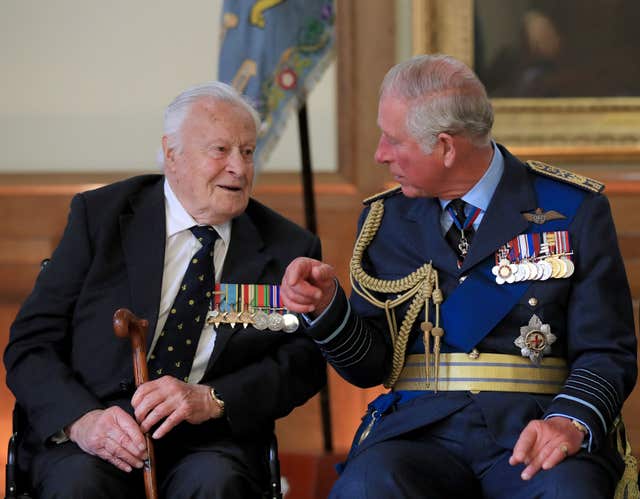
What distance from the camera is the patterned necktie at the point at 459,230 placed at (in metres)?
2.70

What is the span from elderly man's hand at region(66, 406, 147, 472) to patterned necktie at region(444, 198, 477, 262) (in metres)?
0.94

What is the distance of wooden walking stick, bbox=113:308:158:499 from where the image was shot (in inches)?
96.3

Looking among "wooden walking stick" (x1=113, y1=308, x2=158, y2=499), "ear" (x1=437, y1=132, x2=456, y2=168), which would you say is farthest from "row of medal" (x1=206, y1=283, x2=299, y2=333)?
"ear" (x1=437, y1=132, x2=456, y2=168)

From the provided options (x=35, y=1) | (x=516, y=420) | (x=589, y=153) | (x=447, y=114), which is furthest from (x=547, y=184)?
(x=35, y=1)

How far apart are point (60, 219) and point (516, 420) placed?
9.44 ft

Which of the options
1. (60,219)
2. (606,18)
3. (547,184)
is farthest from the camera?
(60,219)

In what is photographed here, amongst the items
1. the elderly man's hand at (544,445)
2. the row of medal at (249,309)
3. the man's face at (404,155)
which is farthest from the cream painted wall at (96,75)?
the elderly man's hand at (544,445)

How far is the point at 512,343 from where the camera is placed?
2596 mm

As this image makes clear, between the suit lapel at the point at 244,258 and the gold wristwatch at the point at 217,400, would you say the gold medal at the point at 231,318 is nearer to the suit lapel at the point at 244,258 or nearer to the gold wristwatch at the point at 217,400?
the suit lapel at the point at 244,258

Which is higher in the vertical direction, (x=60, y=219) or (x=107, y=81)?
(x=107, y=81)

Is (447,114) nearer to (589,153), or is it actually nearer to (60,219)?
(589,153)

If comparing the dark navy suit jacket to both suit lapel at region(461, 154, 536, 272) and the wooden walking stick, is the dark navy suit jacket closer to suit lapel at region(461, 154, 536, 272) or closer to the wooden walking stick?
the wooden walking stick

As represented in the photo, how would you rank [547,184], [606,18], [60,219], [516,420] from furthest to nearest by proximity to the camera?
[60,219] < [606,18] < [547,184] < [516,420]

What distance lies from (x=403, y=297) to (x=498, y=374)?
1.03 ft
